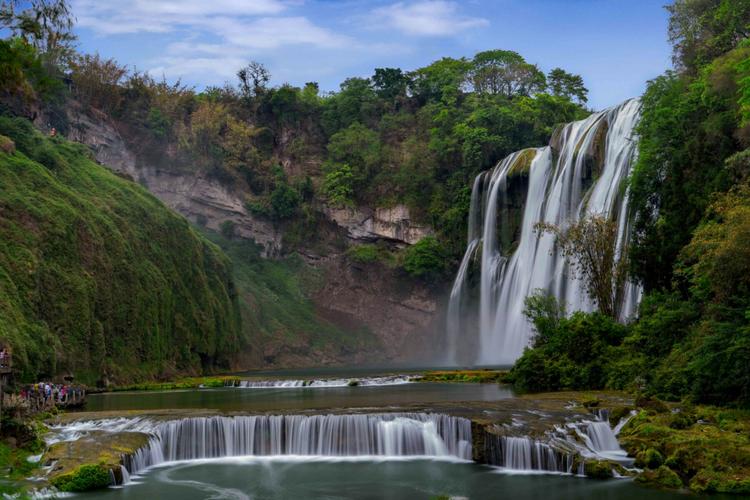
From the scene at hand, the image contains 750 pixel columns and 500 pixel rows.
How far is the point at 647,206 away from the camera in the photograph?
114ft

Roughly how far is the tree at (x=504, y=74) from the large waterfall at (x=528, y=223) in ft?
75.9

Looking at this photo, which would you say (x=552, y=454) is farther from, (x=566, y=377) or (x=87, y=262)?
(x=87, y=262)

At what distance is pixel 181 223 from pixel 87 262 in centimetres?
1468

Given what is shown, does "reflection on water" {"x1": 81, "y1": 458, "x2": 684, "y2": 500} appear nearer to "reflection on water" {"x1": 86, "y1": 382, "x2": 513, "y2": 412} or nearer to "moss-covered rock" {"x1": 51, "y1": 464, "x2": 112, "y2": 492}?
"moss-covered rock" {"x1": 51, "y1": 464, "x2": 112, "y2": 492}

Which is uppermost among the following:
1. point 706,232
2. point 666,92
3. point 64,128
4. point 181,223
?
point 64,128

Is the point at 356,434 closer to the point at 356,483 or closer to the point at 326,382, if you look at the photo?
the point at 356,483

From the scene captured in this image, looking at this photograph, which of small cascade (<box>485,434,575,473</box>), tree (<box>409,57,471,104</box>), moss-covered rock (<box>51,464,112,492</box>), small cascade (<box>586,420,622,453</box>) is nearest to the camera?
moss-covered rock (<box>51,464,112,492</box>)

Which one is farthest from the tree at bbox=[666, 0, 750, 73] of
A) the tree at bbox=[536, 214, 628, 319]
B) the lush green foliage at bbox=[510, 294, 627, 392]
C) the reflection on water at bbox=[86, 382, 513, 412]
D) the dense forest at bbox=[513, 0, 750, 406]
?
the reflection on water at bbox=[86, 382, 513, 412]

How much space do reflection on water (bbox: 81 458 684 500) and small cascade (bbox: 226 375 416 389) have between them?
16609 mm

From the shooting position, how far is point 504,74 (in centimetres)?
8406

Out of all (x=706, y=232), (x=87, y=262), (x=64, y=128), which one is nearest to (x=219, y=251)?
(x=64, y=128)

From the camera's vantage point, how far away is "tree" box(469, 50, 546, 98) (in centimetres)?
8306

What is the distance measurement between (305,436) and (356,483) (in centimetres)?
411

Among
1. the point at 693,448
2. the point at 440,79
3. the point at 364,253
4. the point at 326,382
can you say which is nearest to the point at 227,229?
the point at 364,253
